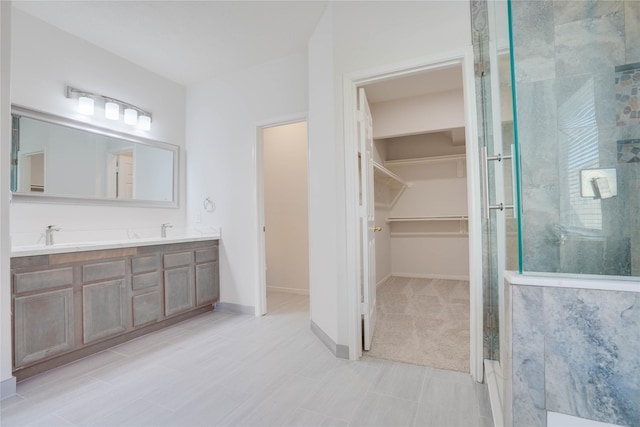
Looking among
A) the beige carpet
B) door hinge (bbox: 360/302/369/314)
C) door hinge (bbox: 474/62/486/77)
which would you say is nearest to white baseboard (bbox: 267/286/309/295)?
the beige carpet

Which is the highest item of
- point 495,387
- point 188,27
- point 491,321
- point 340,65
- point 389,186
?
point 188,27

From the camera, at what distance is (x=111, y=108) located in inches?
111

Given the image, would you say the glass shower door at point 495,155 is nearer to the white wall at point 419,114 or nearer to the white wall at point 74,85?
the white wall at point 419,114

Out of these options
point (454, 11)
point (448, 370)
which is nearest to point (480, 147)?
point (454, 11)

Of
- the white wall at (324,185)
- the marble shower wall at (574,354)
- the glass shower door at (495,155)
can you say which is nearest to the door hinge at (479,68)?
the glass shower door at (495,155)

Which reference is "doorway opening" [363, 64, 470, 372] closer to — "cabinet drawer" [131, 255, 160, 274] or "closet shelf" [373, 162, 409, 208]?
"closet shelf" [373, 162, 409, 208]

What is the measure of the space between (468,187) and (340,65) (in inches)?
50.6

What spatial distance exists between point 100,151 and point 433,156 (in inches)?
177

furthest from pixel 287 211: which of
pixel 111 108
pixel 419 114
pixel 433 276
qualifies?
pixel 433 276

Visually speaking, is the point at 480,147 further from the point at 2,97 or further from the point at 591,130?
the point at 2,97

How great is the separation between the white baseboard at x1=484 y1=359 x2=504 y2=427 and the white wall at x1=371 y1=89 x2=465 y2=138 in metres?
2.77

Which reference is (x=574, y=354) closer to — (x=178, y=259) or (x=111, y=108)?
(x=178, y=259)

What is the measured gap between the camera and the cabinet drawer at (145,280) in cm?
252

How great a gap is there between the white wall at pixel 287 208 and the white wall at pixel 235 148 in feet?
3.10
